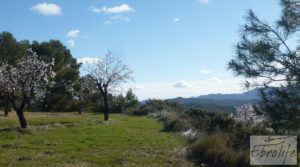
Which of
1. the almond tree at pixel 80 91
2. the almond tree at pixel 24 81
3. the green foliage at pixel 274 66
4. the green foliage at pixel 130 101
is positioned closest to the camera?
the green foliage at pixel 274 66

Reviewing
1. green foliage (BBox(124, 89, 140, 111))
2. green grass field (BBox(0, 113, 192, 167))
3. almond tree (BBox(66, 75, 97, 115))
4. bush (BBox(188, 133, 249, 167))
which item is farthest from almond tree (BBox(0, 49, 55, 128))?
green foliage (BBox(124, 89, 140, 111))

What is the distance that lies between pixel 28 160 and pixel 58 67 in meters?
57.9

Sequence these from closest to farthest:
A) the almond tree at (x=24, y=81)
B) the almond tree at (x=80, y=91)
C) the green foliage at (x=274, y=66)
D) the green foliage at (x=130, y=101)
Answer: the green foliage at (x=274, y=66) → the almond tree at (x=24, y=81) → the almond tree at (x=80, y=91) → the green foliage at (x=130, y=101)

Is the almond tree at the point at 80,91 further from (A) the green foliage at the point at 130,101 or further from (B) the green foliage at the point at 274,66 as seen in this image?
(B) the green foliage at the point at 274,66

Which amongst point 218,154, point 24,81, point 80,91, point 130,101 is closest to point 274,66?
point 218,154

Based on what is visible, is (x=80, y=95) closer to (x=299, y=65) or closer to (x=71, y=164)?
(x=71, y=164)

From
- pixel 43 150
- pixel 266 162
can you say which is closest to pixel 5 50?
pixel 43 150

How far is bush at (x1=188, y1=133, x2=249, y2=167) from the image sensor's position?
1791 cm

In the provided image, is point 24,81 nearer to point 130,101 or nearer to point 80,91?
point 80,91

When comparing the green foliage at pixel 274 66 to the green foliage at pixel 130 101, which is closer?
the green foliage at pixel 274 66

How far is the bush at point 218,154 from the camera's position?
17.9 metres

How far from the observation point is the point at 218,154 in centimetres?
1977

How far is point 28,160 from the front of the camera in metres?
19.4

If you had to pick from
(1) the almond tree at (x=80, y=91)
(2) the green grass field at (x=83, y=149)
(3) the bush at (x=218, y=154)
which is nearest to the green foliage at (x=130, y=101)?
(1) the almond tree at (x=80, y=91)
